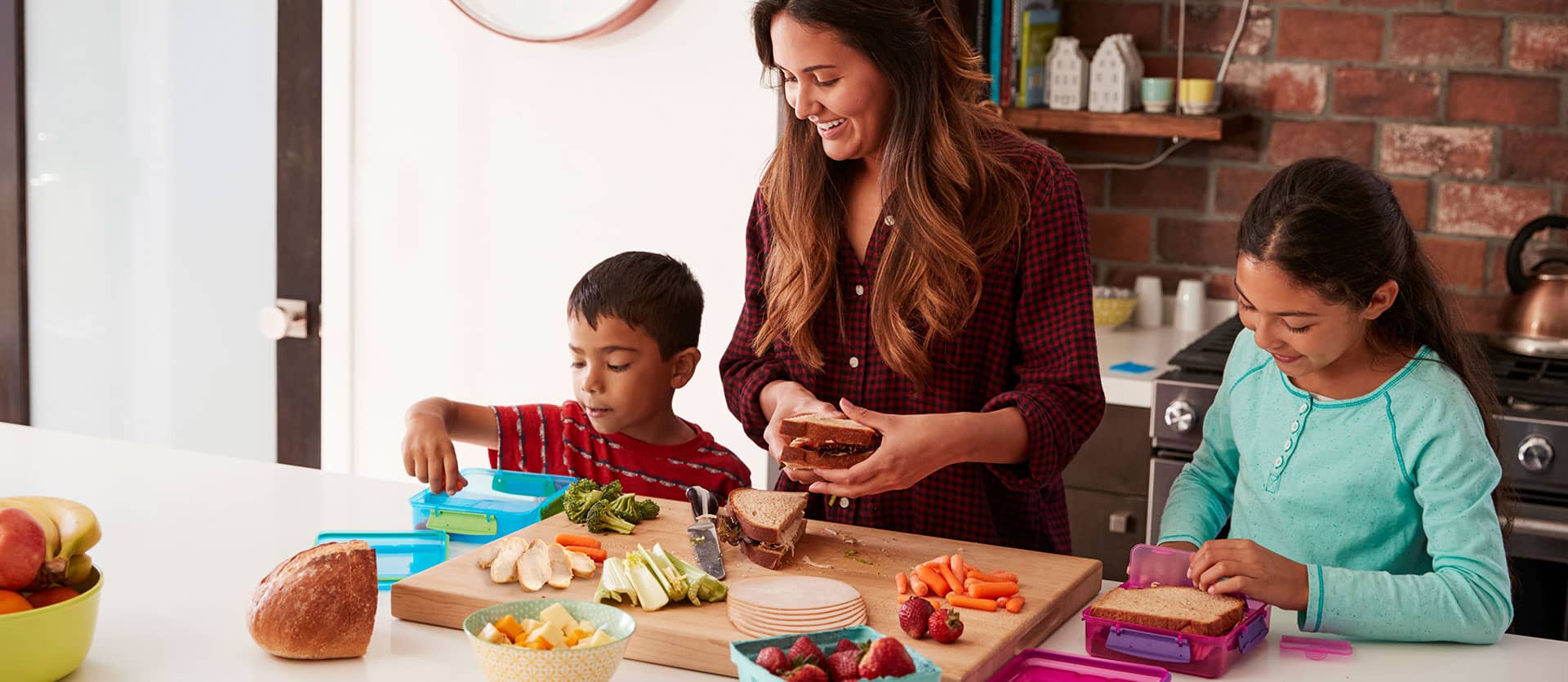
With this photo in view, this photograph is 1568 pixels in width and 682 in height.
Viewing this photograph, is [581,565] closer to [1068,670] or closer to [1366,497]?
[1068,670]

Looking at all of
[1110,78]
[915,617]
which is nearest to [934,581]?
[915,617]

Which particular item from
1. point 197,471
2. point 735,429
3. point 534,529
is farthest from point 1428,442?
point 197,471

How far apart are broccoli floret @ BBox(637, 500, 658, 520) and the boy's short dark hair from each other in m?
0.36

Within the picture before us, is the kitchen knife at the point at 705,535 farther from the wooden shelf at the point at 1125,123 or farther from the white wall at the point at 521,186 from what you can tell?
the wooden shelf at the point at 1125,123

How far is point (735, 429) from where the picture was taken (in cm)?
270

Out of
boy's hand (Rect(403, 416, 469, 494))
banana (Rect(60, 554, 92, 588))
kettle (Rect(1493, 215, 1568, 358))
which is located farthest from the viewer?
kettle (Rect(1493, 215, 1568, 358))

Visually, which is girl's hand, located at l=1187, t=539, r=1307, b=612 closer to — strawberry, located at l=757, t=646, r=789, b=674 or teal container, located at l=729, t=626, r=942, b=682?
teal container, located at l=729, t=626, r=942, b=682

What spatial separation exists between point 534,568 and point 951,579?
0.44 metres

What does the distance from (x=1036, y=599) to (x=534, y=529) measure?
60cm

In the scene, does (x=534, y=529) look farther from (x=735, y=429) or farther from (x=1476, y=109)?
(x=1476, y=109)

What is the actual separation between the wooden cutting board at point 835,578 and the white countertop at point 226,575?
0.02m

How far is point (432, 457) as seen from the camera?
1.89 metres

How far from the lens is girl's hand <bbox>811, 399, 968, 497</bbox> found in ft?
5.27

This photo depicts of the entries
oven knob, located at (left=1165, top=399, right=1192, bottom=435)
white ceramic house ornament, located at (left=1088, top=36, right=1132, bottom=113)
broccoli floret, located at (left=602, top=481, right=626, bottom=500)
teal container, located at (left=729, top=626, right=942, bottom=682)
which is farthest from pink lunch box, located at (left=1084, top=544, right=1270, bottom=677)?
white ceramic house ornament, located at (left=1088, top=36, right=1132, bottom=113)
